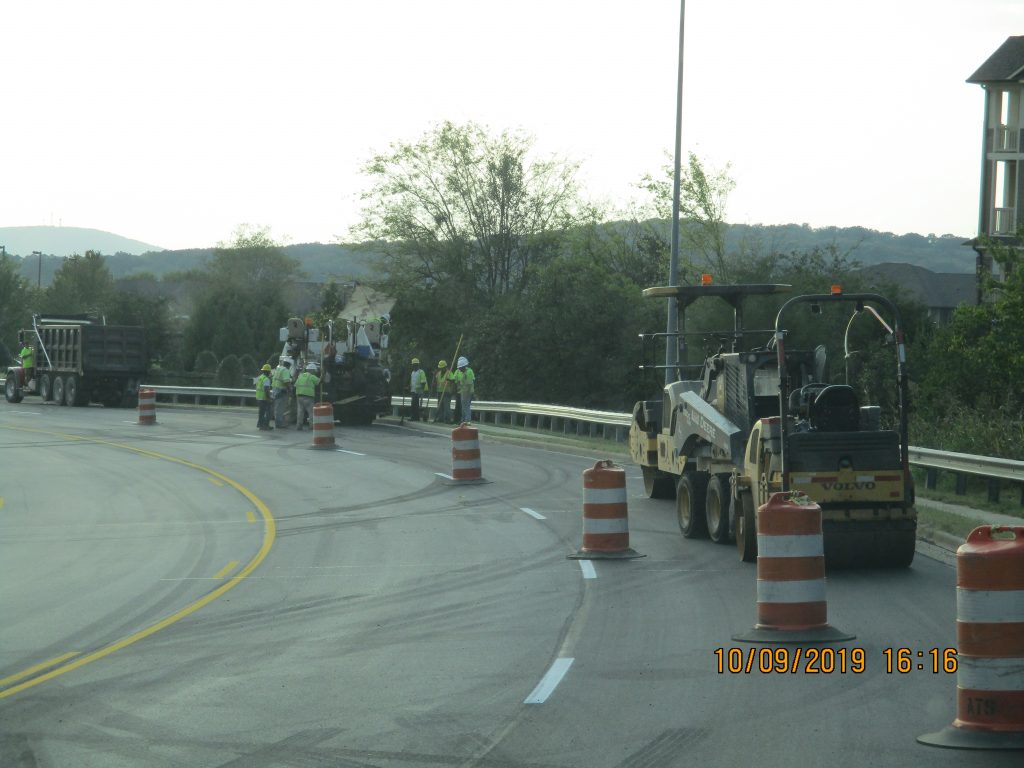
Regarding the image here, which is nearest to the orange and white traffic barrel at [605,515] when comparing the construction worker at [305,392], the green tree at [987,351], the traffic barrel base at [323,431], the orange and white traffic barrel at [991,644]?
the orange and white traffic barrel at [991,644]

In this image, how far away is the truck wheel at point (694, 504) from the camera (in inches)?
624

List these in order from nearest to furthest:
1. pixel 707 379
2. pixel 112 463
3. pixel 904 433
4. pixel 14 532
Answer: pixel 904 433
pixel 707 379
pixel 14 532
pixel 112 463

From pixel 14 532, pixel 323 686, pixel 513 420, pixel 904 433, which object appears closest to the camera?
pixel 323 686

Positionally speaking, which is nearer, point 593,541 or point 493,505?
point 593,541

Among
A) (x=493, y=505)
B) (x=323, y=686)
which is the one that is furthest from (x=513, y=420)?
(x=323, y=686)

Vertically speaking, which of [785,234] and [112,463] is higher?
[785,234]

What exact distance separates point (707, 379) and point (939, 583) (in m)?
4.61

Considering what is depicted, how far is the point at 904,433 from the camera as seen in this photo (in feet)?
42.6

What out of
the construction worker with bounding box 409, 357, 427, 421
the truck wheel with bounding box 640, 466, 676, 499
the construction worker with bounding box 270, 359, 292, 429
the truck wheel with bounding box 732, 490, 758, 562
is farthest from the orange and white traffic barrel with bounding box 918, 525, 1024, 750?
the construction worker with bounding box 409, 357, 427, 421

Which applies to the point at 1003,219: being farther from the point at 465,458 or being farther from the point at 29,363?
the point at 29,363

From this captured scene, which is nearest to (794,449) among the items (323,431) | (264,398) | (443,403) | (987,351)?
(987,351)

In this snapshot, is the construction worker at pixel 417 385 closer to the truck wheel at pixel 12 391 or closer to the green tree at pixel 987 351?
the green tree at pixel 987 351

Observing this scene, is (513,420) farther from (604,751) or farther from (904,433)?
(604,751)

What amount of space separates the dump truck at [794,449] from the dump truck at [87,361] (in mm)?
34620
